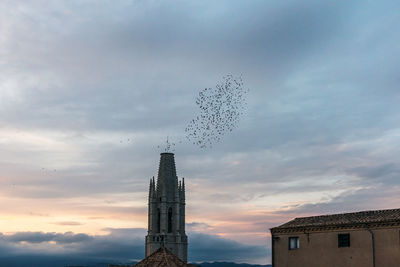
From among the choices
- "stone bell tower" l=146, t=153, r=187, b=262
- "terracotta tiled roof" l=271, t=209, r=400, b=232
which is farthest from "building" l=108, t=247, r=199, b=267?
"stone bell tower" l=146, t=153, r=187, b=262

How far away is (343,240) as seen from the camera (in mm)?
51281

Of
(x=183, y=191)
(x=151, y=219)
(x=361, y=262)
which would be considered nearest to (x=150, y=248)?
(x=151, y=219)

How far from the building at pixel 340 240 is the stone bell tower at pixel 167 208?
83043 millimetres

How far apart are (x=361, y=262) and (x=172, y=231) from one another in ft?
305

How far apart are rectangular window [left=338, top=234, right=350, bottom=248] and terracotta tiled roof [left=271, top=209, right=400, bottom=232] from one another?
991 millimetres

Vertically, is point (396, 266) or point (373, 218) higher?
point (373, 218)

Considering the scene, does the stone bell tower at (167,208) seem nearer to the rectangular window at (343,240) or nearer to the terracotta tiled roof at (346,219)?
the terracotta tiled roof at (346,219)

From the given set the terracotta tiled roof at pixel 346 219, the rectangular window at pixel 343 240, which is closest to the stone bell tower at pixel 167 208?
the terracotta tiled roof at pixel 346 219

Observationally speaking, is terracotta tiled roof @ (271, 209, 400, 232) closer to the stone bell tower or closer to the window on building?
the window on building

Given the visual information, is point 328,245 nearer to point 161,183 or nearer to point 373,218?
point 373,218

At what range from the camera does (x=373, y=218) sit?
166 feet

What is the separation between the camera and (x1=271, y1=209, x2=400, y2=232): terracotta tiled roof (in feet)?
162

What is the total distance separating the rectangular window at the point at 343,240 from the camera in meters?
50.9

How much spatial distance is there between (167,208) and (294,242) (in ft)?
284
